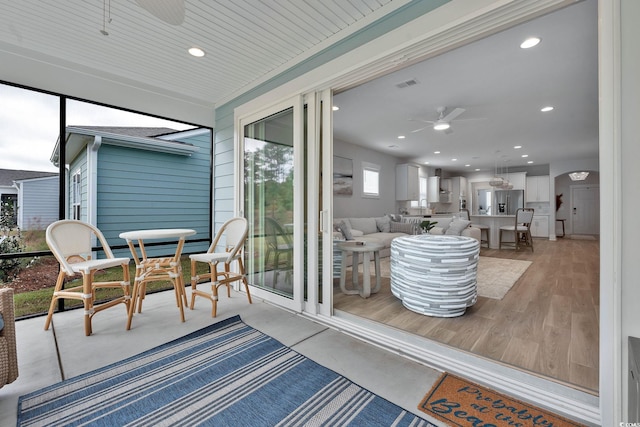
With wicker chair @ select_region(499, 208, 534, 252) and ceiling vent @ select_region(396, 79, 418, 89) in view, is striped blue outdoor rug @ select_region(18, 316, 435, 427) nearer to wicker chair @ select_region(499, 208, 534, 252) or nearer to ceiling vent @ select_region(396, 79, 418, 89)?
ceiling vent @ select_region(396, 79, 418, 89)

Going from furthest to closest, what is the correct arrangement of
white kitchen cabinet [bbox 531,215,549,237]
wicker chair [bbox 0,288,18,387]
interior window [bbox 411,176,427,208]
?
1. white kitchen cabinet [bbox 531,215,549,237]
2. interior window [bbox 411,176,427,208]
3. wicker chair [bbox 0,288,18,387]

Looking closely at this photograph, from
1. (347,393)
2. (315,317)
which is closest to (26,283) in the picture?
(315,317)

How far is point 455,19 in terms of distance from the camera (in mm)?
1828

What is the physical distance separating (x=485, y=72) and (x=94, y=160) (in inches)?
231

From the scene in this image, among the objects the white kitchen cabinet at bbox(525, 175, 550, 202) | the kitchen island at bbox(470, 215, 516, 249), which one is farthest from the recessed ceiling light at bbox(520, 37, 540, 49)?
the white kitchen cabinet at bbox(525, 175, 550, 202)

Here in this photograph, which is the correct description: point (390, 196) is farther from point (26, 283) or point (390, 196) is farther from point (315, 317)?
point (26, 283)

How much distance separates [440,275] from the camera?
268 cm

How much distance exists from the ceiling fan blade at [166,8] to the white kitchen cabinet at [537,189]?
12.0 m

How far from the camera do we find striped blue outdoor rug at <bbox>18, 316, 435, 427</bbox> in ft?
4.84

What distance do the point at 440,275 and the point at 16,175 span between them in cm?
450

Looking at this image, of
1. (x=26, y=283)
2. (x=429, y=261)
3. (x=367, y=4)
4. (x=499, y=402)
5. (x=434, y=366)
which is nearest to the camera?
(x=499, y=402)

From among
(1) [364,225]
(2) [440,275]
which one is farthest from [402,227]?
(2) [440,275]

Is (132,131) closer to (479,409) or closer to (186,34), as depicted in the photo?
(186,34)

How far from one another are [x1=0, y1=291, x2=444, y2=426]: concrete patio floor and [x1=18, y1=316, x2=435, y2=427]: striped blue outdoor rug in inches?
4.6
